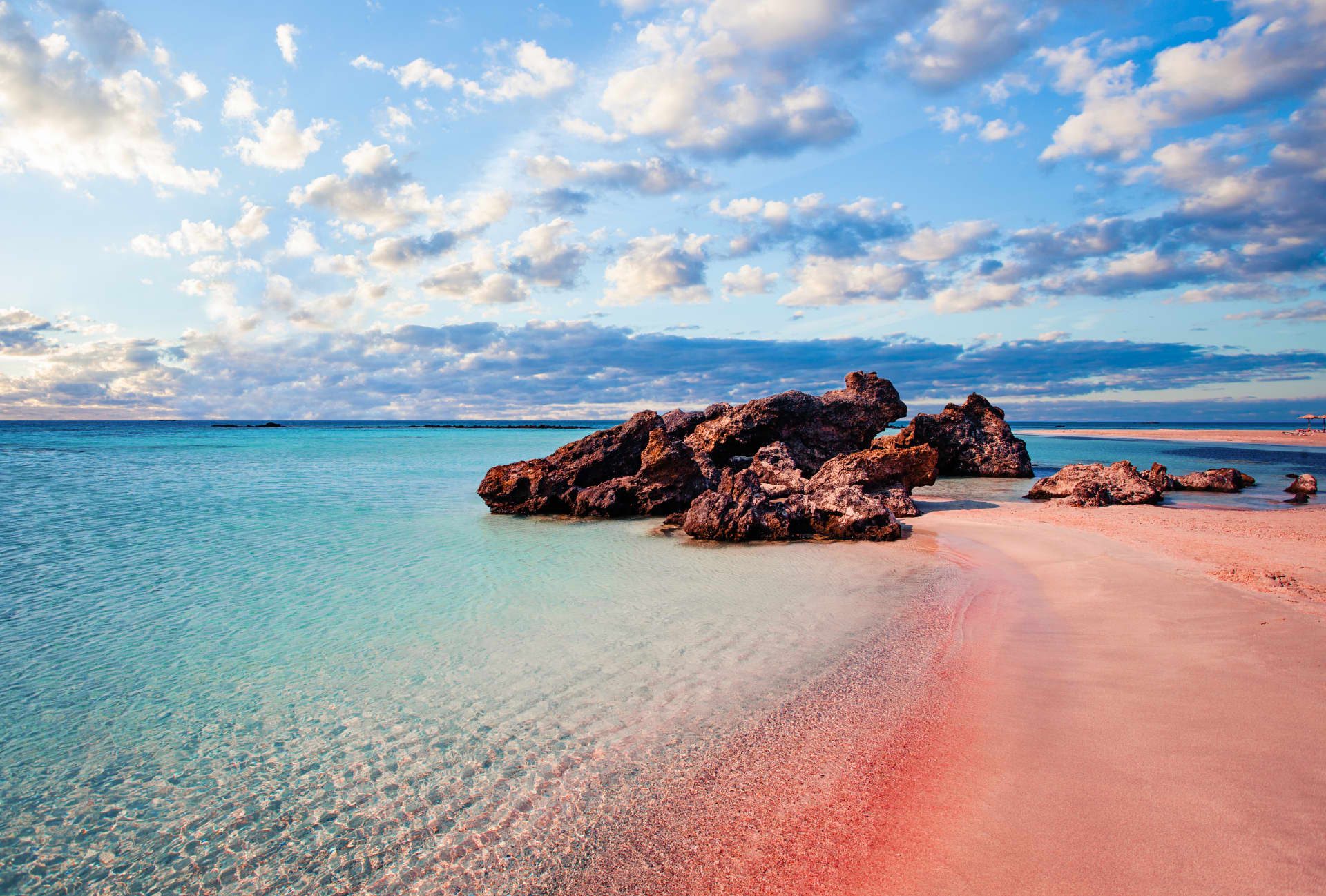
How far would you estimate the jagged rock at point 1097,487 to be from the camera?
14812 mm

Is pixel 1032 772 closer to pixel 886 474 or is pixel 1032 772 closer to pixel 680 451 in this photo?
pixel 680 451

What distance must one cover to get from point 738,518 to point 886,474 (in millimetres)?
4887

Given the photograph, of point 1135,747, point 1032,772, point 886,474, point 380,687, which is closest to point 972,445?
point 886,474

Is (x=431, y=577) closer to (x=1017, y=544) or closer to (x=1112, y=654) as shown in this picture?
(x=1112, y=654)

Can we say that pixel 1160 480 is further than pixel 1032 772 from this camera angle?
Yes

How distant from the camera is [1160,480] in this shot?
17594mm

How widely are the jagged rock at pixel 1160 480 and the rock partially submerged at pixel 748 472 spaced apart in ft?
23.2

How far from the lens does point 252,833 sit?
3.19 metres

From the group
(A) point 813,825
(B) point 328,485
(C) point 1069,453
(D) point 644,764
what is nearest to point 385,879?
(D) point 644,764

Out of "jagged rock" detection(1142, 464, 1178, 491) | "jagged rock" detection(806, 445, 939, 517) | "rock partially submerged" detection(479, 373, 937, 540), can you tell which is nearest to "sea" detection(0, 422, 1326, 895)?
"rock partially submerged" detection(479, 373, 937, 540)

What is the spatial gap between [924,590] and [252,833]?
23.3 ft

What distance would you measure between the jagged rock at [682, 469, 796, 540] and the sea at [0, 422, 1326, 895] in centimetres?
50

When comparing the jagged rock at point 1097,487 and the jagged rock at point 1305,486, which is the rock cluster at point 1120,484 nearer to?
the jagged rock at point 1097,487

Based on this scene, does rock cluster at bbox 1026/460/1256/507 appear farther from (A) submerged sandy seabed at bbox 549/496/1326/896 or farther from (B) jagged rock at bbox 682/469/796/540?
(A) submerged sandy seabed at bbox 549/496/1326/896
